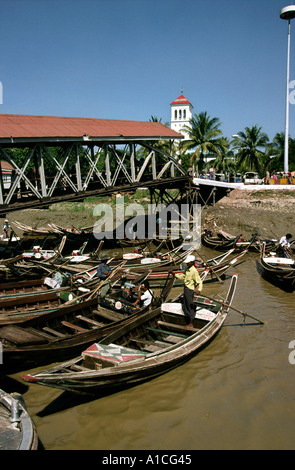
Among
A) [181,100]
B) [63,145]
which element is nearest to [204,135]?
[63,145]

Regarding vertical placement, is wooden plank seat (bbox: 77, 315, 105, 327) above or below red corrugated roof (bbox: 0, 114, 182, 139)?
below

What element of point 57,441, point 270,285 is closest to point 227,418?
point 57,441

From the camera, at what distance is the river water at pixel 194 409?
5379mm

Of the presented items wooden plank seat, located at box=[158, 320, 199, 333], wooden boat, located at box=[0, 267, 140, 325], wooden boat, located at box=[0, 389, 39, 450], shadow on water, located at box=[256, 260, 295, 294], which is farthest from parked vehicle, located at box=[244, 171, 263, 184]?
wooden boat, located at box=[0, 389, 39, 450]

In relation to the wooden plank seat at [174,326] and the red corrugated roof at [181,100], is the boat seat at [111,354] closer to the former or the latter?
the wooden plank seat at [174,326]

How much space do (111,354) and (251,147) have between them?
32.8 m

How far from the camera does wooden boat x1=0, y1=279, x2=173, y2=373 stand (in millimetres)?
6461

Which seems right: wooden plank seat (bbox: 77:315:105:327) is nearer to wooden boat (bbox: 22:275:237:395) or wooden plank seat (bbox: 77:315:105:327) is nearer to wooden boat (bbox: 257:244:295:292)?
wooden boat (bbox: 22:275:237:395)

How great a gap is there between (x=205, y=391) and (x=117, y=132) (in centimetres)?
1471

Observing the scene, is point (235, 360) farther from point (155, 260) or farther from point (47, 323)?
point (155, 260)

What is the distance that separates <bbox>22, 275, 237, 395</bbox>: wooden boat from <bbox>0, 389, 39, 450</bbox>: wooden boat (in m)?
0.43

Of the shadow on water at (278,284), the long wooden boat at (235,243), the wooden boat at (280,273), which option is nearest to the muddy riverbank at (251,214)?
the long wooden boat at (235,243)
